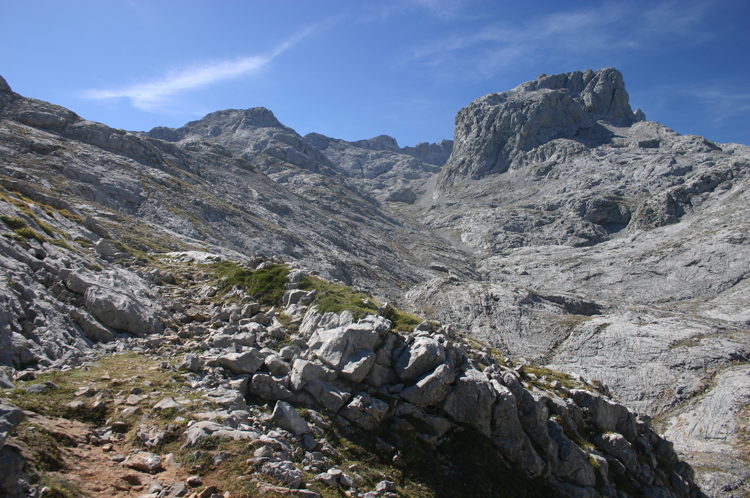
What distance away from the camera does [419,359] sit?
47.9ft

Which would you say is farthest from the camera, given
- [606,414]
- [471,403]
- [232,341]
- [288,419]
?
[606,414]

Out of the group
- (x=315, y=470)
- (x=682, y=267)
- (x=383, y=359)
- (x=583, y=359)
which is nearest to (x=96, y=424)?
(x=315, y=470)

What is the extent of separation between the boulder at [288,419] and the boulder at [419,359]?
465cm

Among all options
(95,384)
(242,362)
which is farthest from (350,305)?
(95,384)

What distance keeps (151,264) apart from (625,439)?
29.3m

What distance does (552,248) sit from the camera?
101 meters

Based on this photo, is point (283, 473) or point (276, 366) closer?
point (283, 473)

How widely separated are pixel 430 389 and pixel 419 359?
1192 millimetres

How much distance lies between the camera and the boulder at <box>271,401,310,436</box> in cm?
1120

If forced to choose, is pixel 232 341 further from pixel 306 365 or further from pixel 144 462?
pixel 144 462

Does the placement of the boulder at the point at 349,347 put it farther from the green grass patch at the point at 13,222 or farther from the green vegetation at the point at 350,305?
the green grass patch at the point at 13,222

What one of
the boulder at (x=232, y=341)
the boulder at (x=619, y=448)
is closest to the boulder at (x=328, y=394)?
the boulder at (x=232, y=341)

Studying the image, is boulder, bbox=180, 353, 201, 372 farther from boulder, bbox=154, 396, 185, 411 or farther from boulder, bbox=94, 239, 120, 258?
boulder, bbox=94, 239, 120, 258

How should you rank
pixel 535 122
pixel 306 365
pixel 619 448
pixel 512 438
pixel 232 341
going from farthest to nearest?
1. pixel 535 122
2. pixel 619 448
3. pixel 232 341
4. pixel 512 438
5. pixel 306 365
